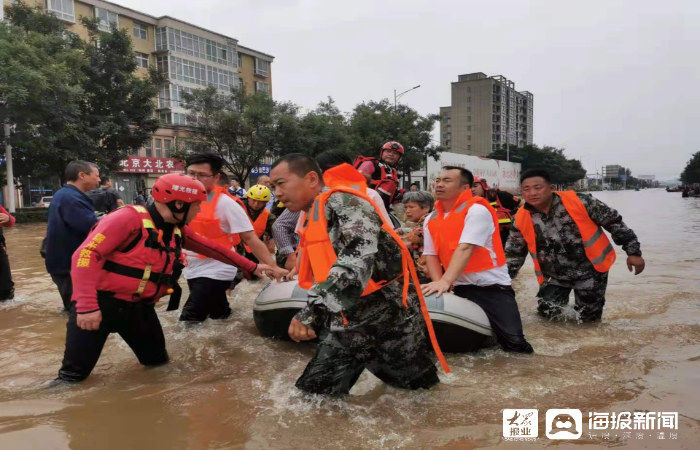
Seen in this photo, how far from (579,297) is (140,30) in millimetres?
42058

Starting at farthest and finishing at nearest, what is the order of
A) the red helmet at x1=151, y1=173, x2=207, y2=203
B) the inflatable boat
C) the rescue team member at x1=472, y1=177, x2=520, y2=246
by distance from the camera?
the rescue team member at x1=472, y1=177, x2=520, y2=246
the inflatable boat
the red helmet at x1=151, y1=173, x2=207, y2=203

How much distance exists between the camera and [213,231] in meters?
4.49

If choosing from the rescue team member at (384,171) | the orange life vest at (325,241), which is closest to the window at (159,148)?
the rescue team member at (384,171)

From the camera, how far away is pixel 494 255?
3957 millimetres

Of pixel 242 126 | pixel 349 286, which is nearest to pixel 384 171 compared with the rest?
pixel 349 286

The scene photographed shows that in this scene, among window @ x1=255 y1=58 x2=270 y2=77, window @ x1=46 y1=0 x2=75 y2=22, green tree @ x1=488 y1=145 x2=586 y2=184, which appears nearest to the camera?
window @ x1=46 y1=0 x2=75 y2=22

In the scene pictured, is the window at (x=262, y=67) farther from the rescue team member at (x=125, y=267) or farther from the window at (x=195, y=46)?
the rescue team member at (x=125, y=267)

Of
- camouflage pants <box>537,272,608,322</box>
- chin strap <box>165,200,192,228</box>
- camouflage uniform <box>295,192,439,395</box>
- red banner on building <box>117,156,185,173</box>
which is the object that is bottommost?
camouflage pants <box>537,272,608,322</box>

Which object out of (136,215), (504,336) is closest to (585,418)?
(504,336)

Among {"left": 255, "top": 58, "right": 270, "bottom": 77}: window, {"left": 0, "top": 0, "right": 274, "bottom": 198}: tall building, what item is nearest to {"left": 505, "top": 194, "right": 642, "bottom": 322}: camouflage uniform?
{"left": 0, "top": 0, "right": 274, "bottom": 198}: tall building

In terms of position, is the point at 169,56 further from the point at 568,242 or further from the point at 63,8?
the point at 568,242

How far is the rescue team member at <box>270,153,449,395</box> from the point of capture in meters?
2.40

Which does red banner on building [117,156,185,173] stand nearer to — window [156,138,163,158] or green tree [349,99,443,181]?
window [156,138,163,158]

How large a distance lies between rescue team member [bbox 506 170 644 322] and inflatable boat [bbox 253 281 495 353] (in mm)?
1260
